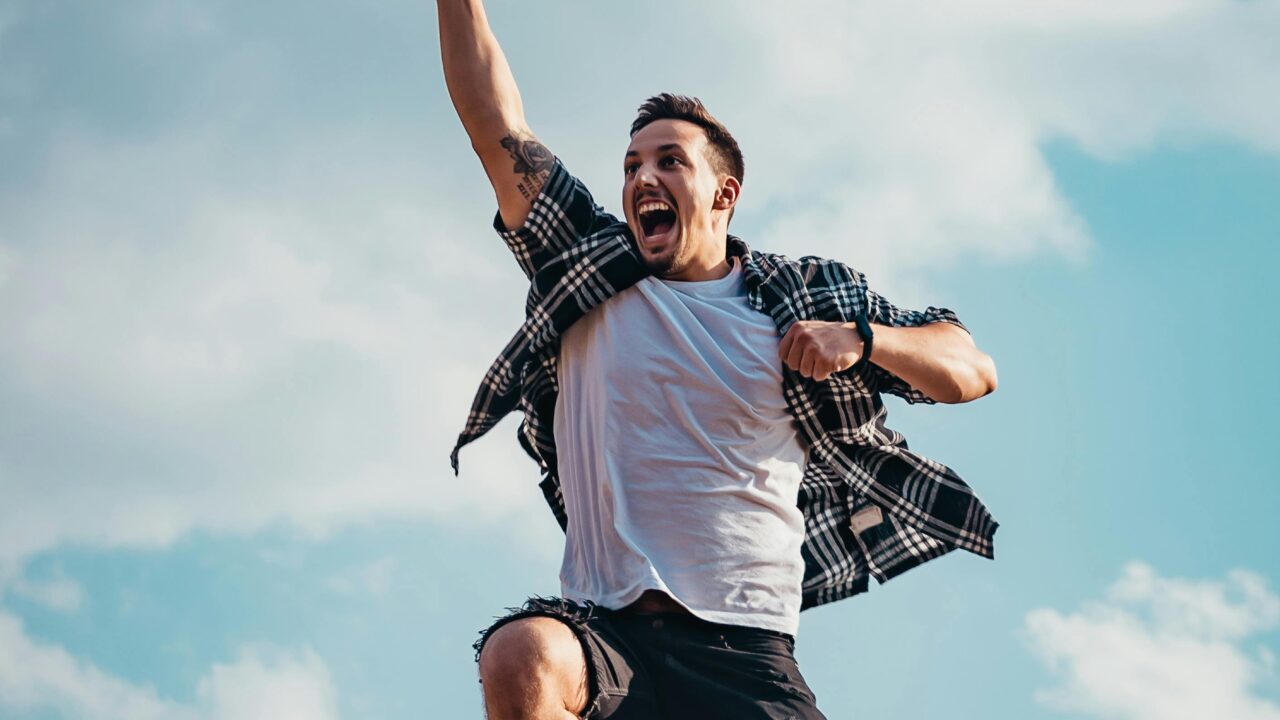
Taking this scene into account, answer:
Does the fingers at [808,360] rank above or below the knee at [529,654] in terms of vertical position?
above

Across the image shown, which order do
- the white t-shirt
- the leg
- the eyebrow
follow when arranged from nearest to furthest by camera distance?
the leg < the white t-shirt < the eyebrow

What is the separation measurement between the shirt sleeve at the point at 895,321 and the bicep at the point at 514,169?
119cm

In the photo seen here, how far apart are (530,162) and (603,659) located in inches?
69.7

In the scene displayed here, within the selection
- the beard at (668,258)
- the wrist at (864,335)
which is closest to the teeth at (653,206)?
the beard at (668,258)

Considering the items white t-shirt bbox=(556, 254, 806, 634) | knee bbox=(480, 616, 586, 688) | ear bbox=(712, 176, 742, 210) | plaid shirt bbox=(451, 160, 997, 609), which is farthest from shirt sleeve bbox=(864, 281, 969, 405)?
knee bbox=(480, 616, 586, 688)

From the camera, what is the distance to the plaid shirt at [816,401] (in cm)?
477

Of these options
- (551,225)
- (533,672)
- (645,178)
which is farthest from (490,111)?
(533,672)

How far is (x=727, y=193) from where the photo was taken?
17.7 feet

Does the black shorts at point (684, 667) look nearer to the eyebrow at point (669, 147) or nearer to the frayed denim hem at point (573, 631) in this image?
the frayed denim hem at point (573, 631)

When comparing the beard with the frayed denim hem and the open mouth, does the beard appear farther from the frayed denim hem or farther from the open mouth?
the frayed denim hem

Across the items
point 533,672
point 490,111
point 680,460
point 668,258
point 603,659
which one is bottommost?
point 533,672

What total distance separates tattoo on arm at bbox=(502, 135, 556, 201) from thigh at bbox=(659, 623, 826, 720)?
159 cm

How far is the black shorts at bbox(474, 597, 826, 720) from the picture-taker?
412 centimetres

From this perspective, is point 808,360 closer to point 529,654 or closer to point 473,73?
point 529,654
